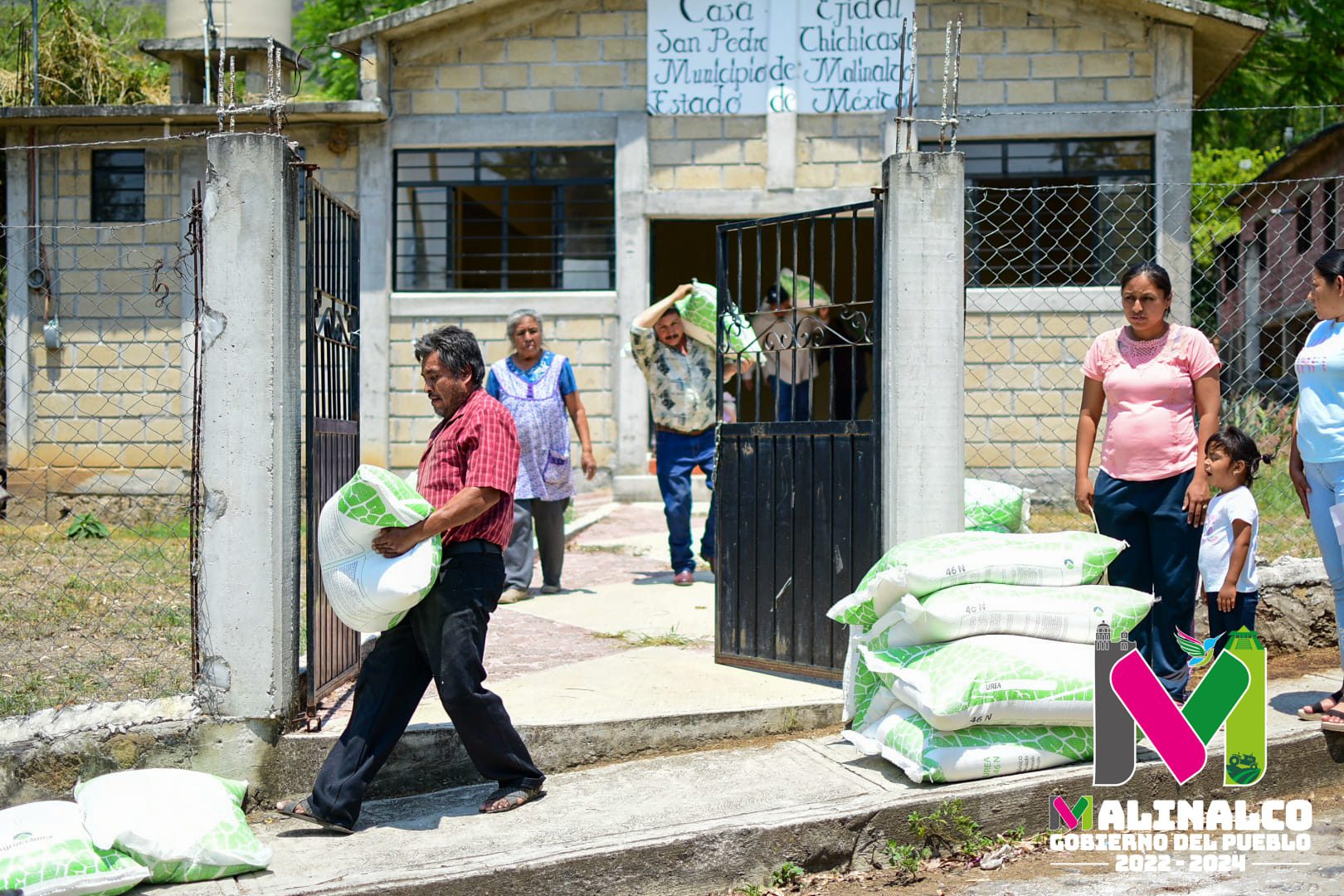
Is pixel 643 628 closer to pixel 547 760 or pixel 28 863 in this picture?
pixel 547 760

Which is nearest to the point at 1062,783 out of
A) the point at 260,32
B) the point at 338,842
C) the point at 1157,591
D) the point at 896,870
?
the point at 896,870

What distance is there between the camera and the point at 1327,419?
5.00 m

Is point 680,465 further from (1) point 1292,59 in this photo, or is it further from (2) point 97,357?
(1) point 1292,59

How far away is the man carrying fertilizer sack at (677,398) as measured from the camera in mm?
8219

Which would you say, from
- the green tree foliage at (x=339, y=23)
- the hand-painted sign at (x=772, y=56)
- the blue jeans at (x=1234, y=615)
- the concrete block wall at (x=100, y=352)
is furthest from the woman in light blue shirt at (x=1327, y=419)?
the green tree foliage at (x=339, y=23)

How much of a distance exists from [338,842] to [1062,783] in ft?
8.58

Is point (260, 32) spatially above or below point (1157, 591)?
above

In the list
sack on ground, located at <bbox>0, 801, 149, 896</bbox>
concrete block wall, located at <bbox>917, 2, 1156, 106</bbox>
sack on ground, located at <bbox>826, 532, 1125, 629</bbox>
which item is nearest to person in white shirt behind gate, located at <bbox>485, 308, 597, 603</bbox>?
sack on ground, located at <bbox>826, 532, 1125, 629</bbox>

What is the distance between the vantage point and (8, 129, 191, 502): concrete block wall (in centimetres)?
1325

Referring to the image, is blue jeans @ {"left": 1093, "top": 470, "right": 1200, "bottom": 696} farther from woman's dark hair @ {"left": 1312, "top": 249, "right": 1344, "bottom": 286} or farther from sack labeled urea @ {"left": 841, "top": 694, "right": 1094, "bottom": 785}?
woman's dark hair @ {"left": 1312, "top": 249, "right": 1344, "bottom": 286}

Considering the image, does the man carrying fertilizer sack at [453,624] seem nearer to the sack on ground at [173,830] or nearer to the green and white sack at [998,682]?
the sack on ground at [173,830]

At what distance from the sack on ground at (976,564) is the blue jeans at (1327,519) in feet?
2.93

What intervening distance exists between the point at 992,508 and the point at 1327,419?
2260 millimetres

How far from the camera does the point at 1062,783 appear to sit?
467 centimetres
